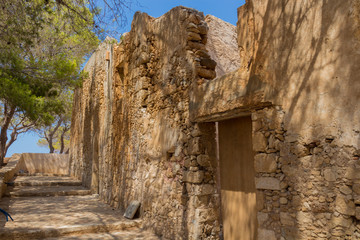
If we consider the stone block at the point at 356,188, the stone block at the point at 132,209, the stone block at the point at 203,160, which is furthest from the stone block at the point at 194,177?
the stone block at the point at 356,188

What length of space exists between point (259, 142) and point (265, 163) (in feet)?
0.81

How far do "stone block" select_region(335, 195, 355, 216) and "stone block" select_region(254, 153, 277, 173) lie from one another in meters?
0.72

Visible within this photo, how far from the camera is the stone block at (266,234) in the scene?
3.18m

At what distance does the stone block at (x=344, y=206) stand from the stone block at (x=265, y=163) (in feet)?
2.37

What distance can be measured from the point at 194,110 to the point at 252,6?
1647 millimetres

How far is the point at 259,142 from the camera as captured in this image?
342 cm

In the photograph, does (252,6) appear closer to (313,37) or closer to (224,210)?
(313,37)

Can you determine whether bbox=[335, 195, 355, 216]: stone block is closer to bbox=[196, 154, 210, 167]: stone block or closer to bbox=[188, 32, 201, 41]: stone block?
bbox=[196, 154, 210, 167]: stone block

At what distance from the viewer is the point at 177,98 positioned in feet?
16.5

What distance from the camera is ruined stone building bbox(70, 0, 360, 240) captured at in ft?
8.78

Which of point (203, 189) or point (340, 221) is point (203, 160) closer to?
point (203, 189)

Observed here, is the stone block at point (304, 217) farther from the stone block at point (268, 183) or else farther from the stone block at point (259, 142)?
the stone block at point (259, 142)

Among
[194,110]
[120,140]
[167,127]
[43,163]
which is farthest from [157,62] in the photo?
[43,163]

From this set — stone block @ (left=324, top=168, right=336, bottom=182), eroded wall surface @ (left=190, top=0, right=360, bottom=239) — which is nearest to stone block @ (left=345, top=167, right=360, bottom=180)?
eroded wall surface @ (left=190, top=0, right=360, bottom=239)
